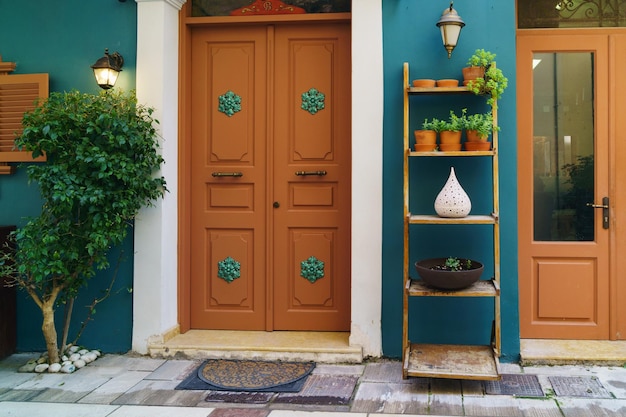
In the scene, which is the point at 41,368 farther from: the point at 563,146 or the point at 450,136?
the point at 563,146

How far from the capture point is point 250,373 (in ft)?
14.0

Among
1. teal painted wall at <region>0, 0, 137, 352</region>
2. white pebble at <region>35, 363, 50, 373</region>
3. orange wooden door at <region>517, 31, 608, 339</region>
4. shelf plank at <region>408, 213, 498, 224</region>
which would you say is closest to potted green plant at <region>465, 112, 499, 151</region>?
shelf plank at <region>408, 213, 498, 224</region>

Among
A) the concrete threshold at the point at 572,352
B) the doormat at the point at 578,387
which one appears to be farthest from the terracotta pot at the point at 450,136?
the doormat at the point at 578,387

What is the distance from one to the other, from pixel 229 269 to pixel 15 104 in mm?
2137

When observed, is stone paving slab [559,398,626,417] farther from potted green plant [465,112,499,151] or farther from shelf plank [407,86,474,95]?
shelf plank [407,86,474,95]

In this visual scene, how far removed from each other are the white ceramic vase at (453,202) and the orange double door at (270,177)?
93cm

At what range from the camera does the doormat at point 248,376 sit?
4.02 m

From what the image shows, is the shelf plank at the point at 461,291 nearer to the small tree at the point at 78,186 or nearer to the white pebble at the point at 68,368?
the small tree at the point at 78,186

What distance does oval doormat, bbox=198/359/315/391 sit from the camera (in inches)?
160

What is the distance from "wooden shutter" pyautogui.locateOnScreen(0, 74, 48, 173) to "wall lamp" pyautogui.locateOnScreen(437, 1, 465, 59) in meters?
3.04

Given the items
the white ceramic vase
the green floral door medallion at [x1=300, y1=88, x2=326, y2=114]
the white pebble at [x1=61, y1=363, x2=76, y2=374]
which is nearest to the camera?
the white ceramic vase

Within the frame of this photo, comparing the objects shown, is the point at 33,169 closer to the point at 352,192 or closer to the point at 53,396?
the point at 53,396

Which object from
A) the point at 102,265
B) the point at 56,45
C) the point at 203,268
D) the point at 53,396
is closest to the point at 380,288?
the point at 203,268

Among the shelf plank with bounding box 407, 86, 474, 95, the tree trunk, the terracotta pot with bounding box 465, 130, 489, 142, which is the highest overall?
the shelf plank with bounding box 407, 86, 474, 95
